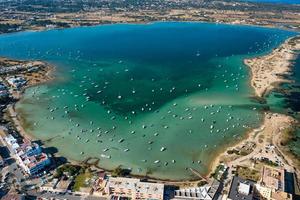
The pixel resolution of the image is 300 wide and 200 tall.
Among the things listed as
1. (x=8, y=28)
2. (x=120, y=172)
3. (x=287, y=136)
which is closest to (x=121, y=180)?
(x=120, y=172)

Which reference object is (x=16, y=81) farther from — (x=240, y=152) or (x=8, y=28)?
(x=8, y=28)

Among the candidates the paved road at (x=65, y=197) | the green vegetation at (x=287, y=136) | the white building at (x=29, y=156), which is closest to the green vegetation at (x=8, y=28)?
the white building at (x=29, y=156)

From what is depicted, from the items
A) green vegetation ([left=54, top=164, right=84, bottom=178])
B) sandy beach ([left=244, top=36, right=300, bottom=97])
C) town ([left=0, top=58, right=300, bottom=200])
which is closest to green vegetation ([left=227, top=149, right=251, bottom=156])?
town ([left=0, top=58, right=300, bottom=200])

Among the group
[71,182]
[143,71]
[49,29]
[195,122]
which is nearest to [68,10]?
[49,29]

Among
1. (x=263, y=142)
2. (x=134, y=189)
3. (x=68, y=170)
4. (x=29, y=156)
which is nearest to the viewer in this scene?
(x=134, y=189)

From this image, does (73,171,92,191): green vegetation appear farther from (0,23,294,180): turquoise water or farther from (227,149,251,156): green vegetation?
(227,149,251,156): green vegetation

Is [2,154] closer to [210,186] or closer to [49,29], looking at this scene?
[210,186]
